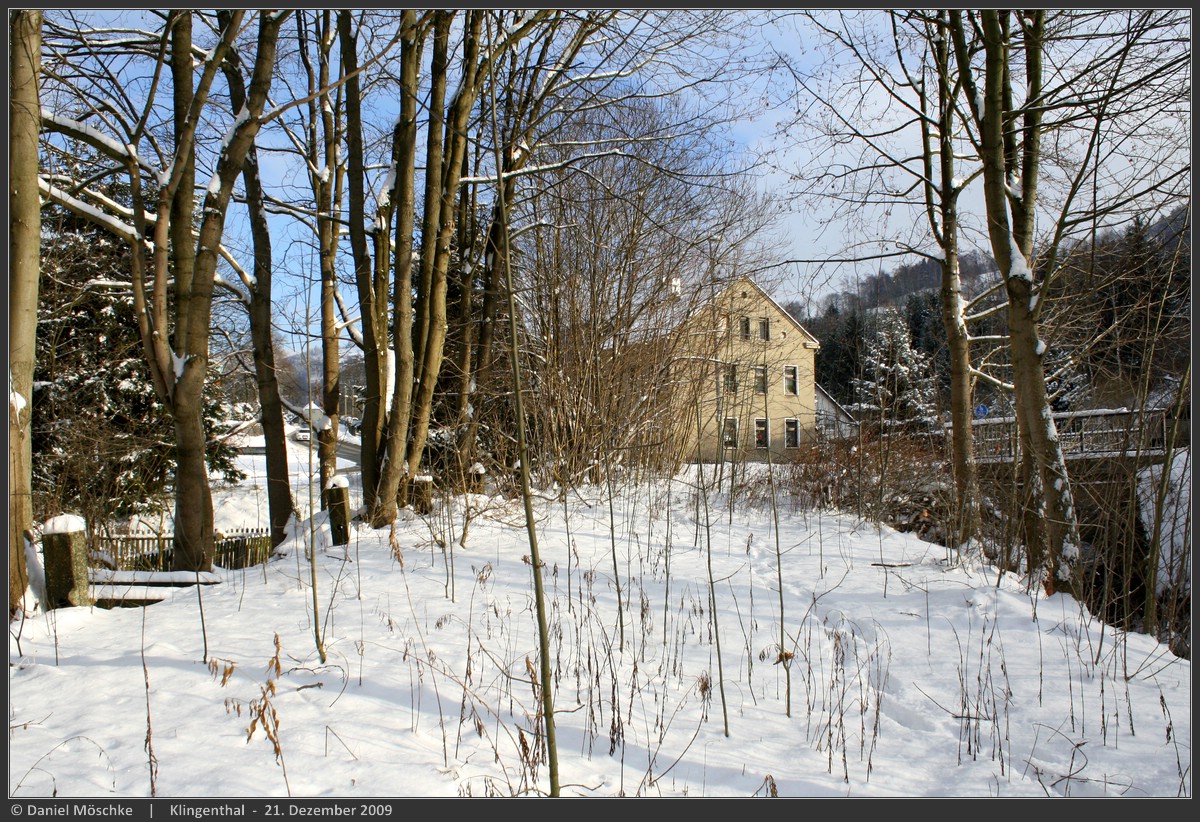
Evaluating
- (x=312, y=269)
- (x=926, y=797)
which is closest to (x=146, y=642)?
(x=312, y=269)

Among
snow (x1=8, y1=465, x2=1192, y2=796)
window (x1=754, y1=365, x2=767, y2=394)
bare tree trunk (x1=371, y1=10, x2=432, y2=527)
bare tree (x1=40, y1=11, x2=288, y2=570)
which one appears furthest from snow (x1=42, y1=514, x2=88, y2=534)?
window (x1=754, y1=365, x2=767, y2=394)

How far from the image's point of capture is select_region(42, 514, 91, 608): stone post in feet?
14.9

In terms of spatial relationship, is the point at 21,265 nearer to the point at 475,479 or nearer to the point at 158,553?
the point at 158,553

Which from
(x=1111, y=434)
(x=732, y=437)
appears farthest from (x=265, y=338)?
(x=1111, y=434)

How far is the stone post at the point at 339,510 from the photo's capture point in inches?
264

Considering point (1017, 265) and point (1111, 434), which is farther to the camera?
point (1111, 434)

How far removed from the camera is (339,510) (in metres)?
6.74

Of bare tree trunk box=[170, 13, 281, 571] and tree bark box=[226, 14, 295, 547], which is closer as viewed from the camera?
bare tree trunk box=[170, 13, 281, 571]

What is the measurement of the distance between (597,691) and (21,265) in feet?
15.4

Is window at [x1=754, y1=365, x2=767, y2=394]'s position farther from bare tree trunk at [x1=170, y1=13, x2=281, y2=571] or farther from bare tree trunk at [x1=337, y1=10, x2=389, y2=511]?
bare tree trunk at [x1=170, y1=13, x2=281, y2=571]

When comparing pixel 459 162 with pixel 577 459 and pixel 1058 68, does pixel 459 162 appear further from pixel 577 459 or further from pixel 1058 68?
pixel 1058 68

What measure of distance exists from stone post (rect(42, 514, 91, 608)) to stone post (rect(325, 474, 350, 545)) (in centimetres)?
224

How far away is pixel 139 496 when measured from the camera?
1123 centimetres

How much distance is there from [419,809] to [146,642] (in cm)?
256
